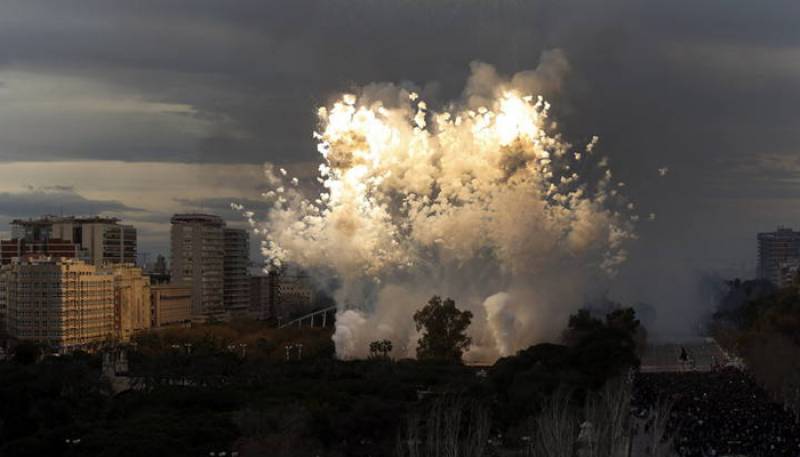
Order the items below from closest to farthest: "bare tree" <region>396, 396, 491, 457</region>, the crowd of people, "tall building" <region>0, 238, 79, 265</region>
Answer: "bare tree" <region>396, 396, 491, 457</region> → the crowd of people → "tall building" <region>0, 238, 79, 265</region>

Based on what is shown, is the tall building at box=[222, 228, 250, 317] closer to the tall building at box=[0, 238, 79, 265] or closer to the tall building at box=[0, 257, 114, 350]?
the tall building at box=[0, 238, 79, 265]

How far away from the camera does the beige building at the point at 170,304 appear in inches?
6255

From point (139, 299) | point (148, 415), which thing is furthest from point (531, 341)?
point (139, 299)

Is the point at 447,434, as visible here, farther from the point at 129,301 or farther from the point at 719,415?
the point at 129,301

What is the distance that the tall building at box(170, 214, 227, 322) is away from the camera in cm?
17738

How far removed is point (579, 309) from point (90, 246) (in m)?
92.3

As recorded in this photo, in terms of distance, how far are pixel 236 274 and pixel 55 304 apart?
52087 millimetres

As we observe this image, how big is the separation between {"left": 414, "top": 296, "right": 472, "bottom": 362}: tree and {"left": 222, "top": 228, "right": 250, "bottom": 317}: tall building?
84.5 m

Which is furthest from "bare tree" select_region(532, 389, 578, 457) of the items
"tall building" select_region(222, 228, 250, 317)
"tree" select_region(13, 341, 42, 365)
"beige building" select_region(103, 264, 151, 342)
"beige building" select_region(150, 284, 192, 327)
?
"tall building" select_region(222, 228, 250, 317)

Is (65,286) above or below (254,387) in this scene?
above

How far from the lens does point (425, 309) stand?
331 feet

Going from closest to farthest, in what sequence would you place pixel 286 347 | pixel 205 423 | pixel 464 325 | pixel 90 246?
pixel 205 423 → pixel 464 325 → pixel 286 347 → pixel 90 246

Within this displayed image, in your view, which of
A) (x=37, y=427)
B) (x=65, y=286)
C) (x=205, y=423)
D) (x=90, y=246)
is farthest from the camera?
(x=90, y=246)

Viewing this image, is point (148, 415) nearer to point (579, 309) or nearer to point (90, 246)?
point (579, 309)
